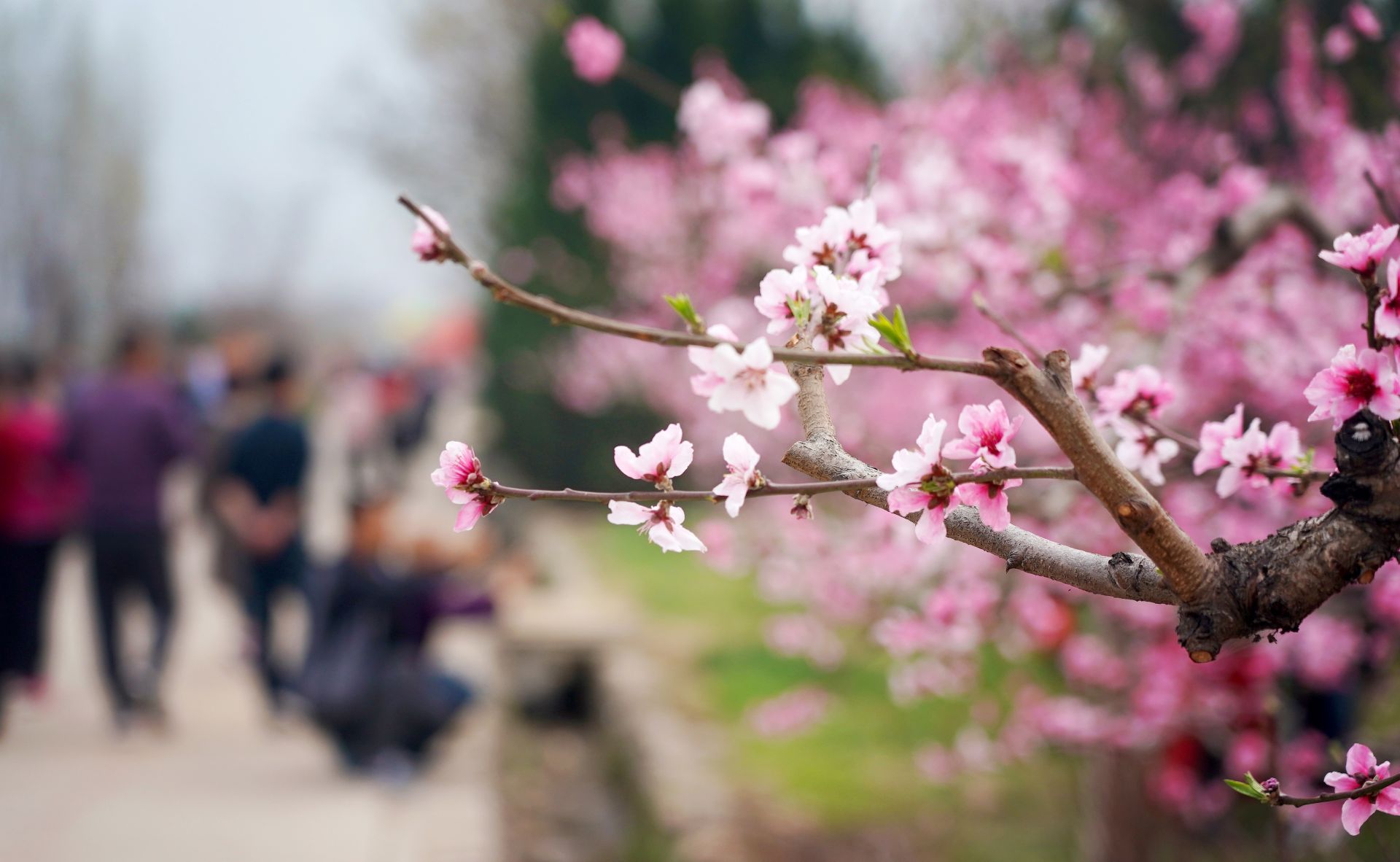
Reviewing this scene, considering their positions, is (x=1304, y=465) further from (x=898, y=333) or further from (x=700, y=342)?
(x=700, y=342)

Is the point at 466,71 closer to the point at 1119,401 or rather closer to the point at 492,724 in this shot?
the point at 492,724

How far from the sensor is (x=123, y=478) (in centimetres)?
511

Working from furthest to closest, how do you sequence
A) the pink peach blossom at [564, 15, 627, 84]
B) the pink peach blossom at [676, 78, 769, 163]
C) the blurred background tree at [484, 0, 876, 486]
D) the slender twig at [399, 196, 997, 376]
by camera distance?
the blurred background tree at [484, 0, 876, 486] → the pink peach blossom at [564, 15, 627, 84] → the pink peach blossom at [676, 78, 769, 163] → the slender twig at [399, 196, 997, 376]

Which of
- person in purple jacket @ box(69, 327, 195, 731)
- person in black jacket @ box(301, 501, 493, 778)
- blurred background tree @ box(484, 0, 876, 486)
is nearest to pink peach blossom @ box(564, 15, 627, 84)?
person in black jacket @ box(301, 501, 493, 778)

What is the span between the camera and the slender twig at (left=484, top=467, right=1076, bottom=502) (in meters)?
1.05

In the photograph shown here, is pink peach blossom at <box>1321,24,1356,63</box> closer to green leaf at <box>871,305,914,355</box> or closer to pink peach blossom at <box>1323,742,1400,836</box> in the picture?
pink peach blossom at <box>1323,742,1400,836</box>

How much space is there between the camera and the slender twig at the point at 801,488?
1.05 metres

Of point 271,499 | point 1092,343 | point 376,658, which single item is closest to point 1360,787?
point 1092,343

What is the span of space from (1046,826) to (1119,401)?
373 centimetres

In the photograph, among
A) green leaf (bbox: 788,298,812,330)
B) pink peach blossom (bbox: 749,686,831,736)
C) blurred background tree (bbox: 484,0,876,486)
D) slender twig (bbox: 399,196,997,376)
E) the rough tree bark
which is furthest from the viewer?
blurred background tree (bbox: 484,0,876,486)

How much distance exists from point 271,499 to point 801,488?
506cm

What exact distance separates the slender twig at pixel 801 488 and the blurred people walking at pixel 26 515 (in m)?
4.90

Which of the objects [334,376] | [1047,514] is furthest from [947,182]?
[334,376]

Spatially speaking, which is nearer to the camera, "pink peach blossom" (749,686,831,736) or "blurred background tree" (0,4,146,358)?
"pink peach blossom" (749,686,831,736)
